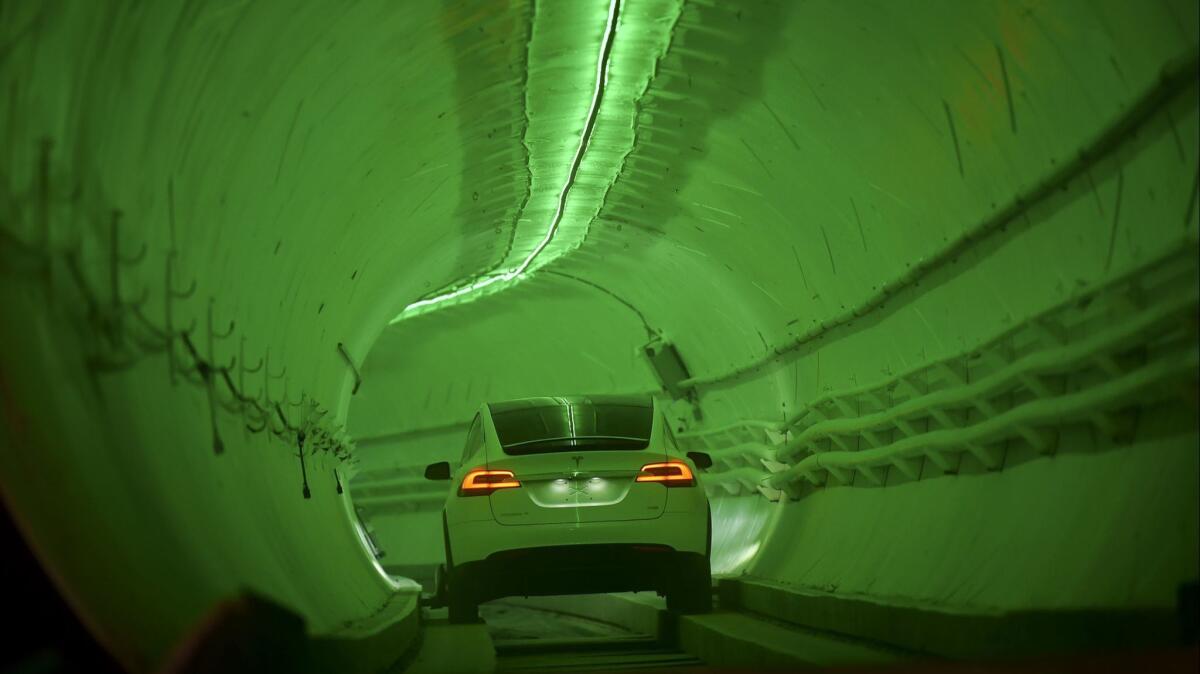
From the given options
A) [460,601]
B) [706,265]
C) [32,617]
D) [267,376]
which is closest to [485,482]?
[460,601]

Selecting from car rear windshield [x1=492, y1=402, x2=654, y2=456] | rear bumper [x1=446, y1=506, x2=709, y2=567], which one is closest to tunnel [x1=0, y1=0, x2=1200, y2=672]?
rear bumper [x1=446, y1=506, x2=709, y2=567]

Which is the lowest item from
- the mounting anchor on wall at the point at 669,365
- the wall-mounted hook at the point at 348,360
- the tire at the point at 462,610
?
the tire at the point at 462,610

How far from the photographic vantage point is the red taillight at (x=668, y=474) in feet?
39.8

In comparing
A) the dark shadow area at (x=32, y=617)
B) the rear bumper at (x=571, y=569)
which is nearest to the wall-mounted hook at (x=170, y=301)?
the dark shadow area at (x=32, y=617)

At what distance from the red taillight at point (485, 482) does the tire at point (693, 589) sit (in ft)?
5.30

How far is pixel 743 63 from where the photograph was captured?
40.5 feet

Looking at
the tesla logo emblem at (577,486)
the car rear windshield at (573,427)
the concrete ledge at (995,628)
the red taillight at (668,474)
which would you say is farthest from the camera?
the car rear windshield at (573,427)

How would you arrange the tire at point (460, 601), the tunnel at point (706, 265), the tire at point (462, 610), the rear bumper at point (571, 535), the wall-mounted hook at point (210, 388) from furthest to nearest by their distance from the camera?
the tire at point (462, 610)
the tire at point (460, 601)
the rear bumper at point (571, 535)
the wall-mounted hook at point (210, 388)
the tunnel at point (706, 265)

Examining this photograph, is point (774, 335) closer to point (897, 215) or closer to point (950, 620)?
point (897, 215)

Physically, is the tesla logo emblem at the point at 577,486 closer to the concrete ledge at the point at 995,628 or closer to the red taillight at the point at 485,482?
the red taillight at the point at 485,482

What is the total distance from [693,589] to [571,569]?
53.9 inches

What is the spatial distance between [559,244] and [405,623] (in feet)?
34.8

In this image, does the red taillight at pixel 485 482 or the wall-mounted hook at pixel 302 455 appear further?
the wall-mounted hook at pixel 302 455

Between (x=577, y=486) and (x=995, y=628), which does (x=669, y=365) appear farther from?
(x=995, y=628)
